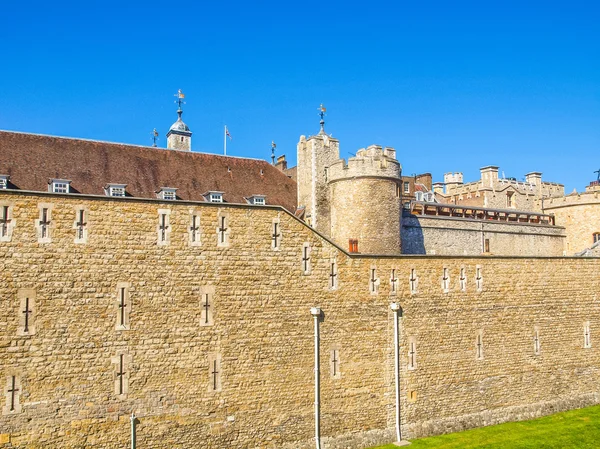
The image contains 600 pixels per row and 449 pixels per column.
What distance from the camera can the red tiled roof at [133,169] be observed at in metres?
23.8

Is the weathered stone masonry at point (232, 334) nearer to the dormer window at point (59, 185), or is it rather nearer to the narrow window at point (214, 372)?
the narrow window at point (214, 372)

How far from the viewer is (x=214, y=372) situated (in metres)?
17.5

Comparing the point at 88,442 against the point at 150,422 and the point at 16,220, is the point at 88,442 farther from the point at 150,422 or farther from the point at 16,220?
the point at 16,220

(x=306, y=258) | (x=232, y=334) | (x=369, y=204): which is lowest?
(x=232, y=334)

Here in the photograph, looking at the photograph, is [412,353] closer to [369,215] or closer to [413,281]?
[413,281]

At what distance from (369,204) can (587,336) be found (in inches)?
431

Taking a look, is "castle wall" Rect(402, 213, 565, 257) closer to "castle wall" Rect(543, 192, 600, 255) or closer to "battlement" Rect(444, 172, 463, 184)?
"castle wall" Rect(543, 192, 600, 255)

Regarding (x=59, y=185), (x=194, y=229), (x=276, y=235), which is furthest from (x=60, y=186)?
(x=276, y=235)

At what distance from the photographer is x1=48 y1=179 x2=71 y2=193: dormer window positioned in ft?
75.4

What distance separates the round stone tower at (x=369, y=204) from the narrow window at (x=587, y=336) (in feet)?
Result: 28.3

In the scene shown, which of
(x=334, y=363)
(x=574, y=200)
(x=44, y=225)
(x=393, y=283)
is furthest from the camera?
(x=574, y=200)

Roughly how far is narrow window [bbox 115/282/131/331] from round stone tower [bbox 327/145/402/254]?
11220 mm

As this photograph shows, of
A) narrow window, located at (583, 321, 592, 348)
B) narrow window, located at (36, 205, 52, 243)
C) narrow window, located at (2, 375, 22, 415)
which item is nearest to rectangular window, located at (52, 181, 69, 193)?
narrow window, located at (36, 205, 52, 243)

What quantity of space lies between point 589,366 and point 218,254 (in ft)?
57.6
